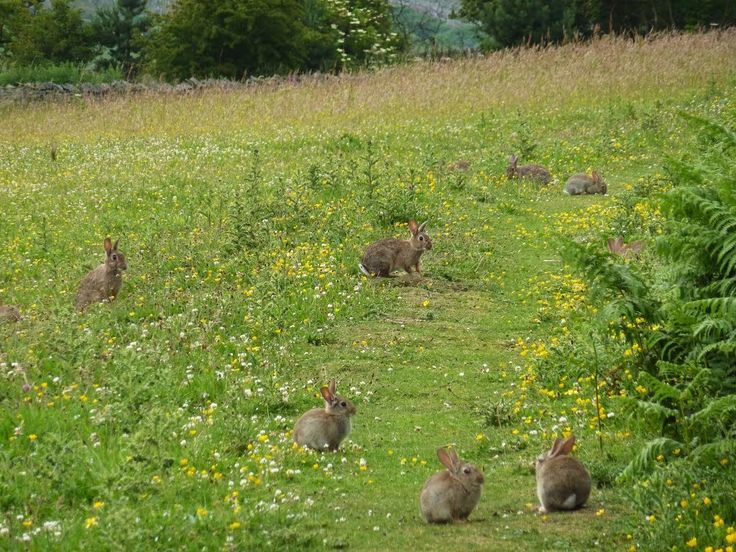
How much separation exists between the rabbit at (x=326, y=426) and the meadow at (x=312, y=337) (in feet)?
0.49

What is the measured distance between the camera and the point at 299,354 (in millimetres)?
12055

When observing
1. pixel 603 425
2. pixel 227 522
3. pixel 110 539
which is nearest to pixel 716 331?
pixel 603 425

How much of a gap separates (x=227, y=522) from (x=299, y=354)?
189 inches

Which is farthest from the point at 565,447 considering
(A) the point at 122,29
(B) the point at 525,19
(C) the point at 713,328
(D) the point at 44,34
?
(A) the point at 122,29

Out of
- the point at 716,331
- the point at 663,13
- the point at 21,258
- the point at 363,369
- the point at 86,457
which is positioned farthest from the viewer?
the point at 663,13

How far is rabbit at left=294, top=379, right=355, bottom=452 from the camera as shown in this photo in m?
9.15

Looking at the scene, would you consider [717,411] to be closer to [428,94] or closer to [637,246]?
[637,246]

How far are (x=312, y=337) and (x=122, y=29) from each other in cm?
4664

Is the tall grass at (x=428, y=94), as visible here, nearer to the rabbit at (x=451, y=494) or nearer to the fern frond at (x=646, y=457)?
the rabbit at (x=451, y=494)

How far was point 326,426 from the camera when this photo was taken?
9.12m

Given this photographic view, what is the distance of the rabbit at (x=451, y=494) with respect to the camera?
7570 mm

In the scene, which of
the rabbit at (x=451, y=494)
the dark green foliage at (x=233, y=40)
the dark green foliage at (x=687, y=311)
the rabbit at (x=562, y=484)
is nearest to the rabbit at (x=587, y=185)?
the dark green foliage at (x=687, y=311)

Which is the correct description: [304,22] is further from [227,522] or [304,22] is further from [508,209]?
[227,522]

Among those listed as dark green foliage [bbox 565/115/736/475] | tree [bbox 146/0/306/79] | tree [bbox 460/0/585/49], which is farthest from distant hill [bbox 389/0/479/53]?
dark green foliage [bbox 565/115/736/475]
